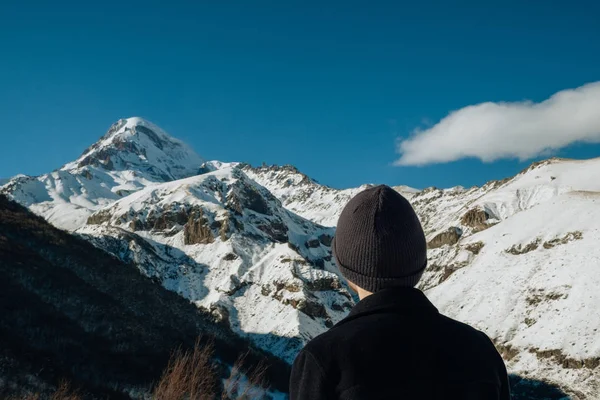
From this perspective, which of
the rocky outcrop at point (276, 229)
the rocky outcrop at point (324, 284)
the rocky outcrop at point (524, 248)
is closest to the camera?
the rocky outcrop at point (524, 248)

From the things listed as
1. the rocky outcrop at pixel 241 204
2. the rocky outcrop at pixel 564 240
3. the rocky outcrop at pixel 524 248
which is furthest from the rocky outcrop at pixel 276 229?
the rocky outcrop at pixel 564 240

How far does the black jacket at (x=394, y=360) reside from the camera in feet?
7.58

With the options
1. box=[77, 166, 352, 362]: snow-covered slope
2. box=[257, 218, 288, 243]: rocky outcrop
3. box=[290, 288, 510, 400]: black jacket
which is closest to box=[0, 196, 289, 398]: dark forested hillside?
box=[290, 288, 510, 400]: black jacket

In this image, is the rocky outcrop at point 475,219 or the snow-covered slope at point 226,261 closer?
the snow-covered slope at point 226,261

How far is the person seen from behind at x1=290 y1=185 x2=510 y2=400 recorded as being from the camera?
2.32 m

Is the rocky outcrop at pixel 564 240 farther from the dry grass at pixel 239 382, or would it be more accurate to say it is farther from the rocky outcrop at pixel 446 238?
the dry grass at pixel 239 382

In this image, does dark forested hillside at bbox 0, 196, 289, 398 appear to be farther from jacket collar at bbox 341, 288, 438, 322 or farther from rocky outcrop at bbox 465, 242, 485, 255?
rocky outcrop at bbox 465, 242, 485, 255

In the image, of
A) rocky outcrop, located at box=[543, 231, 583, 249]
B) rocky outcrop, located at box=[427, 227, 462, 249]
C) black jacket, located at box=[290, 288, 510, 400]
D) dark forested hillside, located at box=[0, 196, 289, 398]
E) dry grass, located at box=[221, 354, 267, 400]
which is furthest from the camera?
rocky outcrop, located at box=[427, 227, 462, 249]

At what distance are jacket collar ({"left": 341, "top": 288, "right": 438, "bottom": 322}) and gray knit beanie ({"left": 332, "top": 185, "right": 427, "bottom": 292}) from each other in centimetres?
13

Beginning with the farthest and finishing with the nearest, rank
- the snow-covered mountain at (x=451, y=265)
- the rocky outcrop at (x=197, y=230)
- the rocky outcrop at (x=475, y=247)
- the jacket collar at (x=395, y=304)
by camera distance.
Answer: the rocky outcrop at (x=197, y=230)
the rocky outcrop at (x=475, y=247)
the snow-covered mountain at (x=451, y=265)
the jacket collar at (x=395, y=304)

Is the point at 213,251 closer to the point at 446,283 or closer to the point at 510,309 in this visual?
the point at 446,283

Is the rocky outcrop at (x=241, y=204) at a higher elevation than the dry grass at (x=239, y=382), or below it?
higher

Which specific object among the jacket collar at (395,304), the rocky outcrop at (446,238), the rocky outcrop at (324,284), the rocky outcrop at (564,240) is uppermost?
the rocky outcrop at (446,238)

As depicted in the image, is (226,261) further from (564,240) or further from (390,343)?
(390,343)
